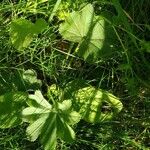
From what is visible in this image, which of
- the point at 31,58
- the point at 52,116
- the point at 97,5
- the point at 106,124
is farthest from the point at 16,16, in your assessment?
the point at 106,124

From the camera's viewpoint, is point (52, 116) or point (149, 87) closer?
point (52, 116)

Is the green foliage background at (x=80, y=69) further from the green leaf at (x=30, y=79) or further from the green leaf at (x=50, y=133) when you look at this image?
the green leaf at (x=50, y=133)

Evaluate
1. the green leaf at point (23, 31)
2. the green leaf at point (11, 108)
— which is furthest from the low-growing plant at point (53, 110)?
the green leaf at point (23, 31)

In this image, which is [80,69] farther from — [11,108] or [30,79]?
[11,108]

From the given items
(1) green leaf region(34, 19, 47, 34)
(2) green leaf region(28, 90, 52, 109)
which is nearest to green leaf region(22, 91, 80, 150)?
(2) green leaf region(28, 90, 52, 109)

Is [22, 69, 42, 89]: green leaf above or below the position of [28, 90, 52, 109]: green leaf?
above

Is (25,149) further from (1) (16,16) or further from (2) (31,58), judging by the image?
(1) (16,16)

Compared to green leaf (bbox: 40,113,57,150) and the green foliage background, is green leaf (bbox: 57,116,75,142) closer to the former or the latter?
green leaf (bbox: 40,113,57,150)
